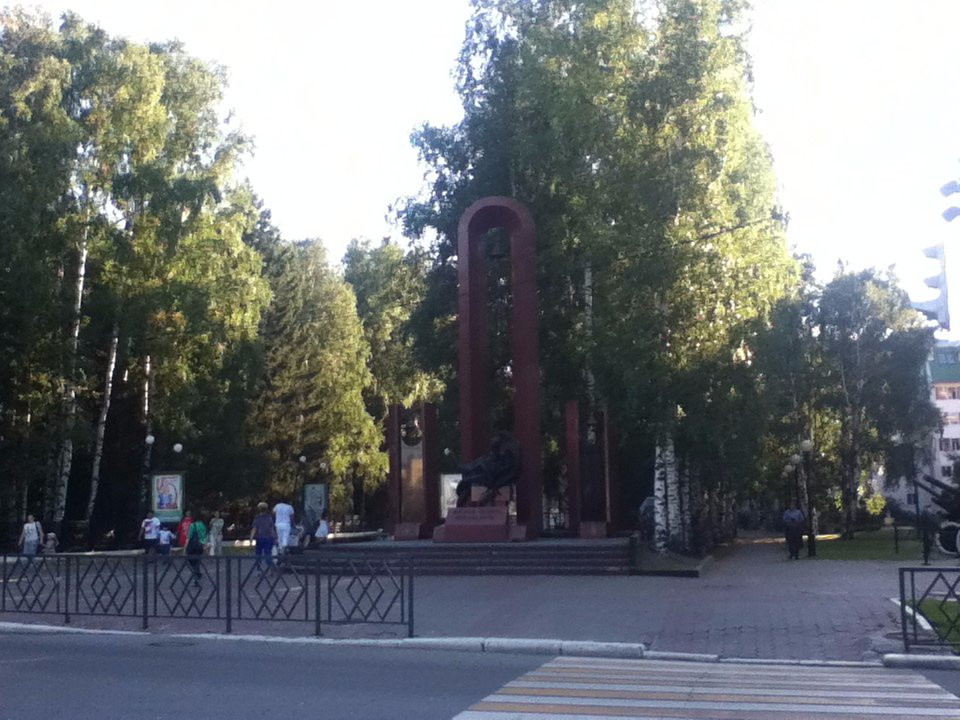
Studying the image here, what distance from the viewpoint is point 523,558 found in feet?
83.8

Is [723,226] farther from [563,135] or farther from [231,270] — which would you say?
[231,270]

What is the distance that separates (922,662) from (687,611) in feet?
17.1

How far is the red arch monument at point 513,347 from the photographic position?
29.1 meters

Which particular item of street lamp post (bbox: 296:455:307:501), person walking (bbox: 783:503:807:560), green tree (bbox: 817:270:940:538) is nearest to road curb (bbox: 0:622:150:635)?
person walking (bbox: 783:503:807:560)

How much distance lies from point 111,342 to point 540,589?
23153 millimetres

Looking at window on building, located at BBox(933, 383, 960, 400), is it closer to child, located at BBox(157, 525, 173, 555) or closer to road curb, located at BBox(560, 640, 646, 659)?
child, located at BBox(157, 525, 173, 555)

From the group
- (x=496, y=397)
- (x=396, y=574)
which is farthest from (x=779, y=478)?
(x=396, y=574)

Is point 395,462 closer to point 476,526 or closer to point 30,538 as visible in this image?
point 476,526

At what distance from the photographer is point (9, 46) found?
37.7 metres

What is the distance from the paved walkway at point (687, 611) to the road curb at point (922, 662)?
20.3 inches

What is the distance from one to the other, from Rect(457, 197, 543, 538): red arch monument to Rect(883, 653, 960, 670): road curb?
1561cm

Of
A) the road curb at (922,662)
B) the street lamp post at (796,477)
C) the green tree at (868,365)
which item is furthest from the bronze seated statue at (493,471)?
the green tree at (868,365)

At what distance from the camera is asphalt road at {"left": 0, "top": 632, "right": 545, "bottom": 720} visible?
9664 mm

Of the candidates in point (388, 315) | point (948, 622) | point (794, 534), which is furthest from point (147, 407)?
point (948, 622)
